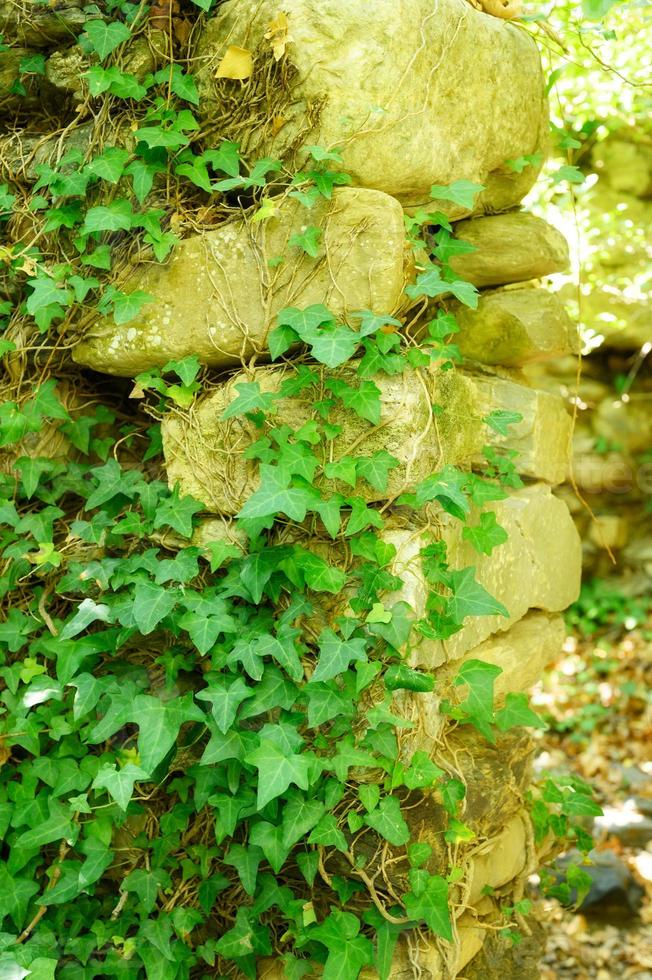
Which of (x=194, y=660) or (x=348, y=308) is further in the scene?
(x=194, y=660)

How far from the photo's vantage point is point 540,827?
267 centimetres

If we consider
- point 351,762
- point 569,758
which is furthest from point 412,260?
point 569,758

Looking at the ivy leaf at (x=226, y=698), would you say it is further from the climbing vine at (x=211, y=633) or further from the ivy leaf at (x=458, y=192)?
the ivy leaf at (x=458, y=192)

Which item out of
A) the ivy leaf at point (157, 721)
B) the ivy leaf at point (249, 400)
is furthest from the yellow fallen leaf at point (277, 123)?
the ivy leaf at point (157, 721)

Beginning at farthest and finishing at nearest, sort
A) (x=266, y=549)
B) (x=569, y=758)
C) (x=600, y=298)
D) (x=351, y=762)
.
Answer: (x=600, y=298), (x=569, y=758), (x=266, y=549), (x=351, y=762)

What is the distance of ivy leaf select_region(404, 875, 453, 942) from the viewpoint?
6.69ft

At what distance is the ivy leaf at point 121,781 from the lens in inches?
76.8

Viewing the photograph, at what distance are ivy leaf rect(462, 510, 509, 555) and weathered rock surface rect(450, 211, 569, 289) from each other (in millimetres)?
872

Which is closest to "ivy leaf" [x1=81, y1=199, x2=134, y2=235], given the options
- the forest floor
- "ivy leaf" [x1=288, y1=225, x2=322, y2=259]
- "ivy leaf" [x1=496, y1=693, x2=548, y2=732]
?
"ivy leaf" [x1=288, y1=225, x2=322, y2=259]

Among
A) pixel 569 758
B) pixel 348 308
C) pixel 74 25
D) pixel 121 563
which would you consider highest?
pixel 74 25

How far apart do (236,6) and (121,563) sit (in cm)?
150

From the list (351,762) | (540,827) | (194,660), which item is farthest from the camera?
(540,827)

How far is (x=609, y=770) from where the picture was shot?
15.5ft

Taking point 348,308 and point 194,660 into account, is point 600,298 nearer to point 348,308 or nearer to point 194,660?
point 348,308
